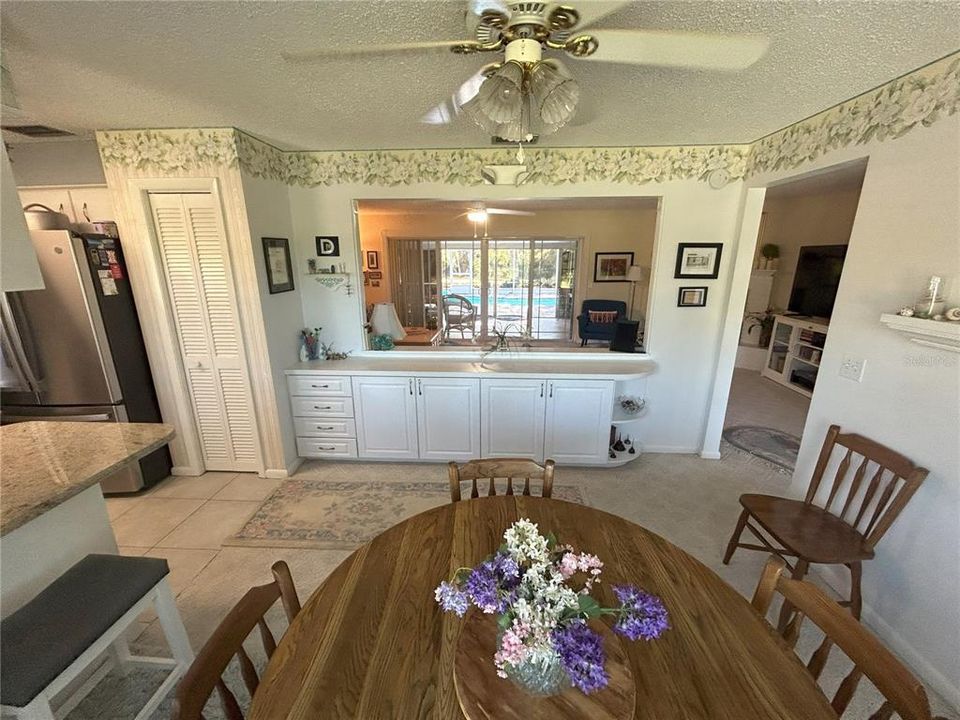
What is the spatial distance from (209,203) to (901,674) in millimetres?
3643

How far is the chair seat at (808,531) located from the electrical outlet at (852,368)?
697 mm

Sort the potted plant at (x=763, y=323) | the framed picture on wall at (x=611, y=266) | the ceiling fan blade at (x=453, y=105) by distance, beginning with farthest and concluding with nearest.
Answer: the framed picture on wall at (x=611, y=266), the potted plant at (x=763, y=323), the ceiling fan blade at (x=453, y=105)

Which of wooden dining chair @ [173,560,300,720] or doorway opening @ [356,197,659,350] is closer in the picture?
wooden dining chair @ [173,560,300,720]

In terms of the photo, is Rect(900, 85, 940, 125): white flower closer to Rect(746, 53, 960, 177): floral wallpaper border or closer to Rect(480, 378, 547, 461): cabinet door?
Rect(746, 53, 960, 177): floral wallpaper border

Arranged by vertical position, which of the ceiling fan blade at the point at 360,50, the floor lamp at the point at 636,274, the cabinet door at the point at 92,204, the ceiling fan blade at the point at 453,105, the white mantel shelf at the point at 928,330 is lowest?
the white mantel shelf at the point at 928,330

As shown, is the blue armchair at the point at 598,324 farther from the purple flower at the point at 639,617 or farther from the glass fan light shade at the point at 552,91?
the purple flower at the point at 639,617

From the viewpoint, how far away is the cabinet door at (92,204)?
9.04 ft

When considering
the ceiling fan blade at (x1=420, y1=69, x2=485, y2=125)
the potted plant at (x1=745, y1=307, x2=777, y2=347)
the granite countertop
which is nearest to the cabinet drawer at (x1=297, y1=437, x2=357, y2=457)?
the granite countertop

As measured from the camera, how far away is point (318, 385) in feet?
10.1

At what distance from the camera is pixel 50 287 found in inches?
94.9

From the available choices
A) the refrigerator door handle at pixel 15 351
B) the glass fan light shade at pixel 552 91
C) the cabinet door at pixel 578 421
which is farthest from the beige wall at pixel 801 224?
the refrigerator door handle at pixel 15 351

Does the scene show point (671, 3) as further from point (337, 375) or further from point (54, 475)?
point (337, 375)

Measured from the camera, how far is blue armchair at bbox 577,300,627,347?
6324 mm

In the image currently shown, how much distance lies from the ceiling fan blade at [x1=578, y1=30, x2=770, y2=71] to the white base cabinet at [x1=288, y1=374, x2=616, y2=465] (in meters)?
2.02
